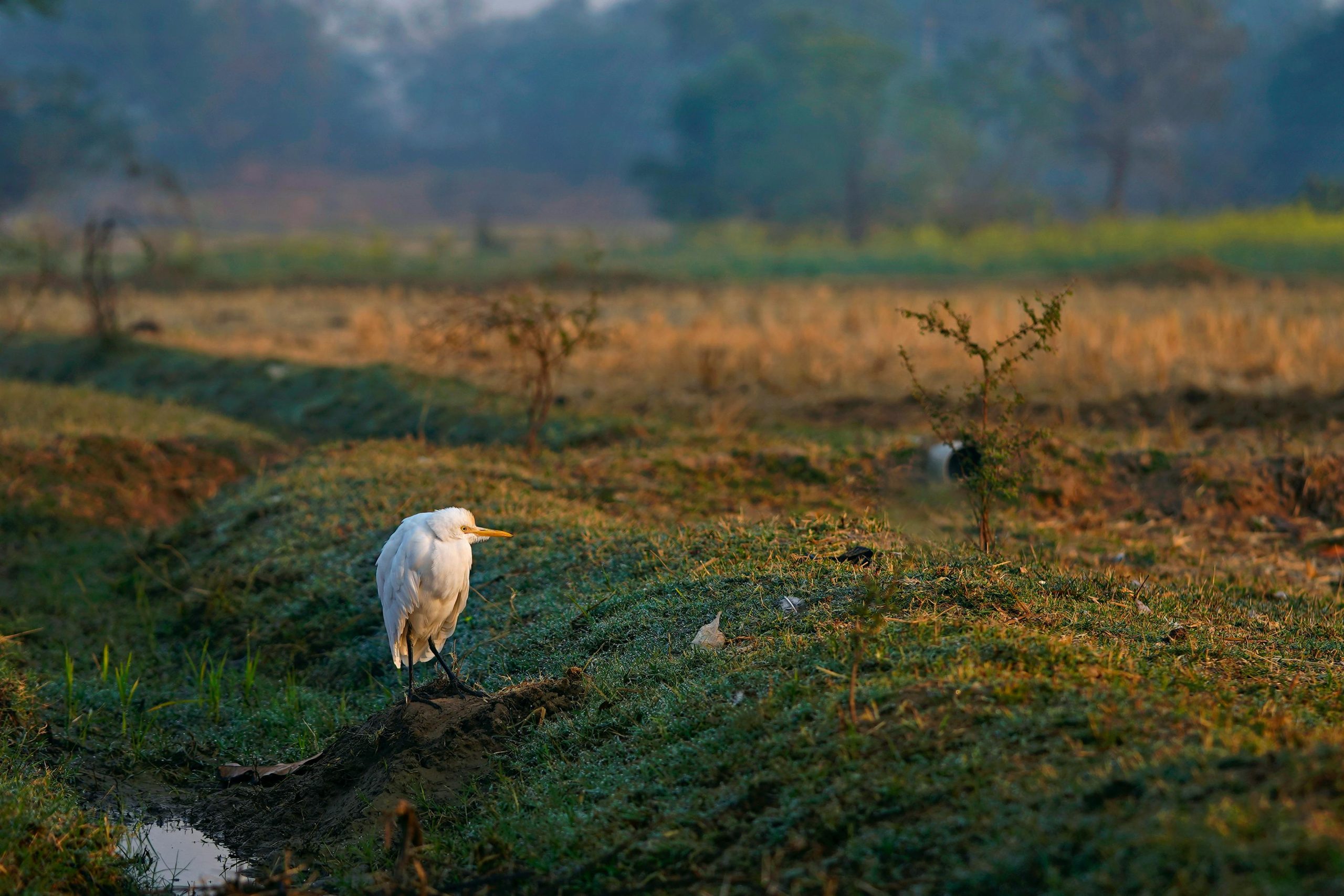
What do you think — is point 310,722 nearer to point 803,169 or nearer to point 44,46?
point 803,169

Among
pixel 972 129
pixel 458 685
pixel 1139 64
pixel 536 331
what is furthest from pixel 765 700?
pixel 972 129

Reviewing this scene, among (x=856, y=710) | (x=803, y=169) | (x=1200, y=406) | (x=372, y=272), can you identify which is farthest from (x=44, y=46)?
(x=856, y=710)

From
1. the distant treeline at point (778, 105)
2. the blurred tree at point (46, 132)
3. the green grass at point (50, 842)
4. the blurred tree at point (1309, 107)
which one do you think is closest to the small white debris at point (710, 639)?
the green grass at point (50, 842)

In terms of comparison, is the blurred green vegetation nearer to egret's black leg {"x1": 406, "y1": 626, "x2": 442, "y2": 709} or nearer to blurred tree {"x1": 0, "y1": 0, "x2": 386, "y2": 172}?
egret's black leg {"x1": 406, "y1": 626, "x2": 442, "y2": 709}

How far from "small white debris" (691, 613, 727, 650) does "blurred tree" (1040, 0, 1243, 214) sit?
48.3 m

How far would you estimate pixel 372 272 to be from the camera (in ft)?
105

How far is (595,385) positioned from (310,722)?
300 inches

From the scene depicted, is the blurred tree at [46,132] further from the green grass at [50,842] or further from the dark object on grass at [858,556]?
the dark object on grass at [858,556]

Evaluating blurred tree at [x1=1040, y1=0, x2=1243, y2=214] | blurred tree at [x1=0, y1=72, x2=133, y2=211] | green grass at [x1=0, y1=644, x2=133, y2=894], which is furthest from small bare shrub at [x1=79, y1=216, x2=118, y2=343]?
blurred tree at [x1=1040, y1=0, x2=1243, y2=214]

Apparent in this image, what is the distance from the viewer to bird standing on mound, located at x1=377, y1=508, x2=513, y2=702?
15.8 feet

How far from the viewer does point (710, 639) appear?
15.9 feet

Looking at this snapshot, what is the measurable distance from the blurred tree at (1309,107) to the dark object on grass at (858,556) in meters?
48.8

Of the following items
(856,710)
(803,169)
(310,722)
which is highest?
(803,169)

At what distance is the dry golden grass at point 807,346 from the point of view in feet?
39.0
